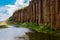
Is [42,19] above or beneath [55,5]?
beneath

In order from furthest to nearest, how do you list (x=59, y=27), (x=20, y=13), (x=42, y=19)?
(x=20, y=13) → (x=42, y=19) → (x=59, y=27)

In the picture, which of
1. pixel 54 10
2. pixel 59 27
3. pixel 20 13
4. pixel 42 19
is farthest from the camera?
pixel 20 13

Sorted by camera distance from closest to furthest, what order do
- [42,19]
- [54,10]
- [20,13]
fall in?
[54,10]
[42,19]
[20,13]

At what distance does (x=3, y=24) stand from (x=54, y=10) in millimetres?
11035

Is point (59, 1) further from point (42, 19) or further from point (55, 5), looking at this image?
point (42, 19)

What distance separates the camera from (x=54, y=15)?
20062 millimetres

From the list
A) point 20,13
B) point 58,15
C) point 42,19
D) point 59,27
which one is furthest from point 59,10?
point 20,13

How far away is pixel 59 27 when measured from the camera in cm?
1889

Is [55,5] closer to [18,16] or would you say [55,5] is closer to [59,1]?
[59,1]

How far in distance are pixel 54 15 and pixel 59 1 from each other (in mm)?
1726

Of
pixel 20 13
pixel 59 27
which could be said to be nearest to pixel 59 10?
pixel 59 27

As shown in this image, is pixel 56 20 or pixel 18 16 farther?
pixel 18 16

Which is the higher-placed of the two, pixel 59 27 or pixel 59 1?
pixel 59 1

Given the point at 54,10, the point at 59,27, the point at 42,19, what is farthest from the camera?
the point at 42,19
